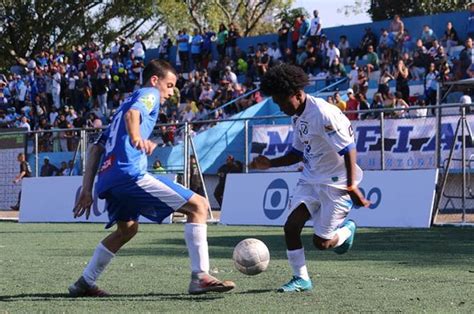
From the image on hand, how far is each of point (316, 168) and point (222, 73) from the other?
2636 centimetres

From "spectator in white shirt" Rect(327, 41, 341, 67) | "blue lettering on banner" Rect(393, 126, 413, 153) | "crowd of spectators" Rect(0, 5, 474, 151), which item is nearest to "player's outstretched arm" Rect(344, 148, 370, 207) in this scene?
"blue lettering on banner" Rect(393, 126, 413, 153)

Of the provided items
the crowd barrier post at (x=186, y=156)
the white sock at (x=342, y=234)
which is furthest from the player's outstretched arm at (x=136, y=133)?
the crowd barrier post at (x=186, y=156)

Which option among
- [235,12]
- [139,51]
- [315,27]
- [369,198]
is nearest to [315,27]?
[315,27]

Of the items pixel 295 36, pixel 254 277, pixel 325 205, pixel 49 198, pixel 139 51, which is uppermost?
pixel 295 36

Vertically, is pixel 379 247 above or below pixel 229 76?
below

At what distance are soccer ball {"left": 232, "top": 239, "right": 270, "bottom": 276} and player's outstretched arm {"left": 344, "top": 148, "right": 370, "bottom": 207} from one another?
92 centimetres

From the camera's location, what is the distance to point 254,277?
952 centimetres

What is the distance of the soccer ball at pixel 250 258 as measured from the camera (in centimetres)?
861

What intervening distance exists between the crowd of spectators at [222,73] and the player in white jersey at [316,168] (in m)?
12.5

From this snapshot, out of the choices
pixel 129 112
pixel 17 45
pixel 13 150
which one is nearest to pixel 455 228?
pixel 129 112

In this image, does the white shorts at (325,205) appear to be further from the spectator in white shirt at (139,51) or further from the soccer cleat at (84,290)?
the spectator in white shirt at (139,51)

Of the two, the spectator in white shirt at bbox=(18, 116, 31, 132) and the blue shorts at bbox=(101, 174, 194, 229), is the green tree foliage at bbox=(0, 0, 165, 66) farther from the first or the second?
the blue shorts at bbox=(101, 174, 194, 229)

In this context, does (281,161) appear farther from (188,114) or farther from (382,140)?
(188,114)

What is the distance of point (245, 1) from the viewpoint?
6272cm
